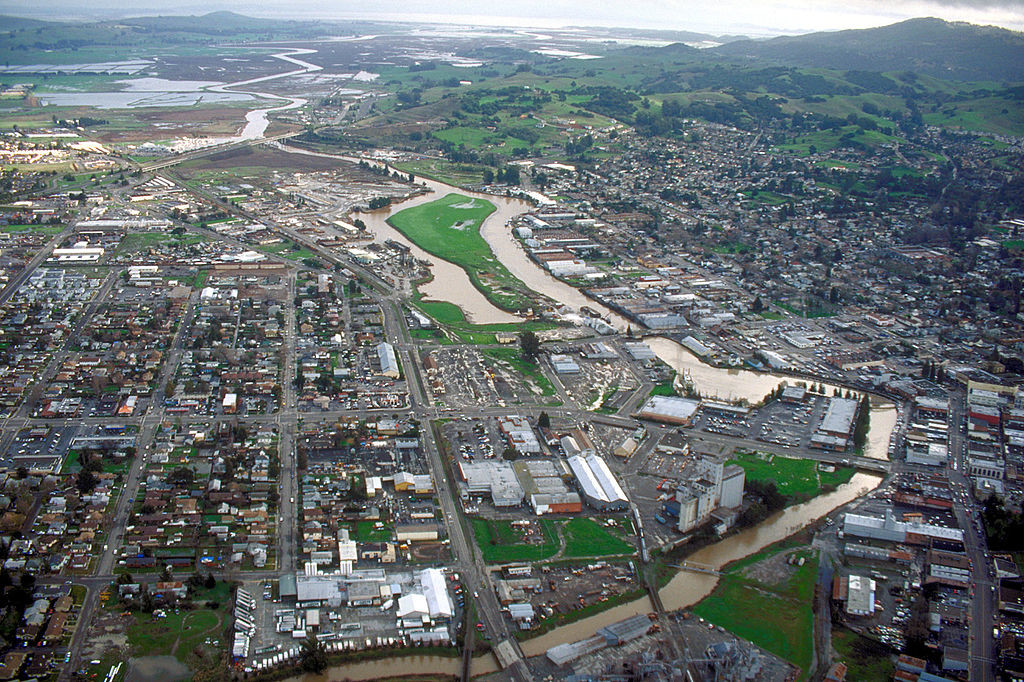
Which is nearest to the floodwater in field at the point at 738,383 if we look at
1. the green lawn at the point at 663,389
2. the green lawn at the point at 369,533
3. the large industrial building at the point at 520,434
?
the green lawn at the point at 663,389

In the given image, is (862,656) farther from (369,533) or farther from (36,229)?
(36,229)

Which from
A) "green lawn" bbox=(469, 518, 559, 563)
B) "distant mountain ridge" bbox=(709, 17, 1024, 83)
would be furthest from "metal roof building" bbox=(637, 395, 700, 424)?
"distant mountain ridge" bbox=(709, 17, 1024, 83)

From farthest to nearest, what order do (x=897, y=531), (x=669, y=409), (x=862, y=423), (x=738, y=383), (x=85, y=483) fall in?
(x=738, y=383), (x=669, y=409), (x=862, y=423), (x=85, y=483), (x=897, y=531)

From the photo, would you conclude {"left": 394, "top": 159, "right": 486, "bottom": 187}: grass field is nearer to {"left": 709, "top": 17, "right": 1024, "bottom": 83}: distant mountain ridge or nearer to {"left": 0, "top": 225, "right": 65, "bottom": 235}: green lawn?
{"left": 0, "top": 225, "right": 65, "bottom": 235}: green lawn

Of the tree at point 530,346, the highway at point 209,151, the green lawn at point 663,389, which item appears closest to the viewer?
the green lawn at point 663,389

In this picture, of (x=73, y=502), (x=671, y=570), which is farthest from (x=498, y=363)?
(x=73, y=502)

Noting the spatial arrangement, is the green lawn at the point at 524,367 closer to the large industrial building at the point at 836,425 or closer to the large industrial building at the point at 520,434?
the large industrial building at the point at 520,434

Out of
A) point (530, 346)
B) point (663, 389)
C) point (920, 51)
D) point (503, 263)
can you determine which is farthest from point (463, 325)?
point (920, 51)
